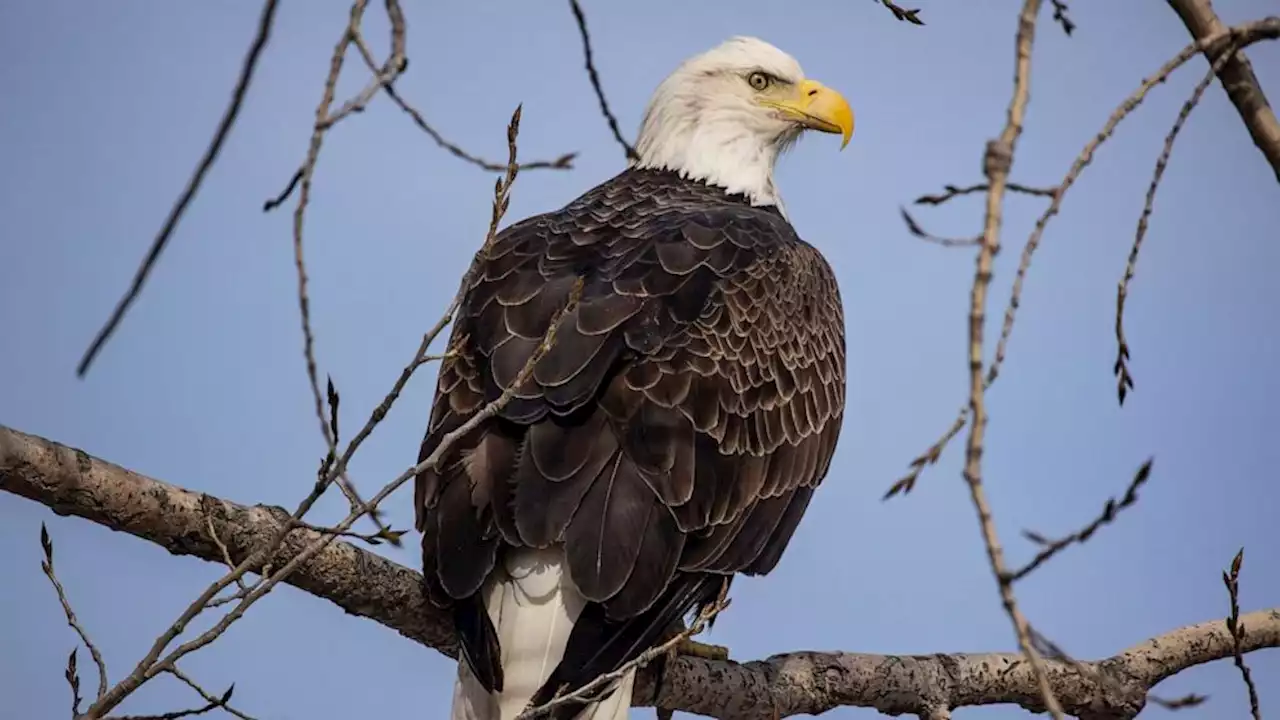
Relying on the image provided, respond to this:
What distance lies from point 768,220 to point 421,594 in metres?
2.17

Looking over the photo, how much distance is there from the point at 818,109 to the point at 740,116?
1.12 feet

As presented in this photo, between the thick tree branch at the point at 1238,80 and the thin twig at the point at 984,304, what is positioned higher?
the thick tree branch at the point at 1238,80

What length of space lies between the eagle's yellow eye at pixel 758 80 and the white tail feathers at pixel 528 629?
3027 mm

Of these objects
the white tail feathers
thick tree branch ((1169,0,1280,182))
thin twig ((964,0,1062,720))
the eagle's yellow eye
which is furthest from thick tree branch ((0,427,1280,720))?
the eagle's yellow eye

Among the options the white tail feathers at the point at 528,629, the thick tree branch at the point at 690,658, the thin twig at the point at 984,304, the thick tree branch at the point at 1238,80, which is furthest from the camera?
the white tail feathers at the point at 528,629

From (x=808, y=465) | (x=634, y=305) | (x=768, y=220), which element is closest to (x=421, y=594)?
(x=634, y=305)

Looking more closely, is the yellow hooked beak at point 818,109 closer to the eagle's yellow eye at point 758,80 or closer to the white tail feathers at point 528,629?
the eagle's yellow eye at point 758,80

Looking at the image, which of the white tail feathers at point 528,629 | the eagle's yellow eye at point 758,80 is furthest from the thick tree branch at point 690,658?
the eagle's yellow eye at point 758,80

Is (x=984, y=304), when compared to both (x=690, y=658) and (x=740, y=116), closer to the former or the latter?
(x=690, y=658)

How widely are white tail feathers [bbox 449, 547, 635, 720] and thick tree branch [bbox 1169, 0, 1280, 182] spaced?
7.22 feet

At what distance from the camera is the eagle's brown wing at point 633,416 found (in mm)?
4543

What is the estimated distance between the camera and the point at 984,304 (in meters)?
2.53

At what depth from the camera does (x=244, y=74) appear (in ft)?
7.74

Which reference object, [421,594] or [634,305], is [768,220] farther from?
[421,594]
